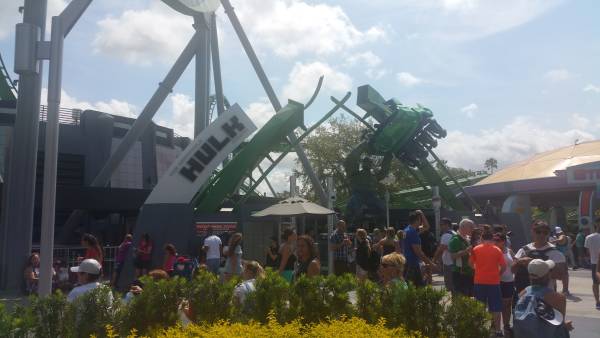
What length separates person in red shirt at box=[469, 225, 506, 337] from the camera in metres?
7.64

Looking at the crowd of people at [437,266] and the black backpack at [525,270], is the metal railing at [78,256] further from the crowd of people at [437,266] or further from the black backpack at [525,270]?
the black backpack at [525,270]

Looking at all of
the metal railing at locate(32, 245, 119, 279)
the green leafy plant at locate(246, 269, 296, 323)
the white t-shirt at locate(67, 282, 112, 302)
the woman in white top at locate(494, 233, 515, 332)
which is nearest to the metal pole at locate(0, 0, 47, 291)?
the metal railing at locate(32, 245, 119, 279)

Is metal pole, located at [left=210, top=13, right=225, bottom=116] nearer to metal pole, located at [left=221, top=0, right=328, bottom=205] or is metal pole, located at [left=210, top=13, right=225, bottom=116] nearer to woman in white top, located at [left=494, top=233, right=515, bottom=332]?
metal pole, located at [left=221, top=0, right=328, bottom=205]

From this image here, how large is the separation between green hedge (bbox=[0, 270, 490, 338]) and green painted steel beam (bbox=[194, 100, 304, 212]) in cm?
1065

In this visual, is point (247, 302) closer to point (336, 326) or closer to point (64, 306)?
point (336, 326)

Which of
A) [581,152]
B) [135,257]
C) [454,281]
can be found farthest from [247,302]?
[581,152]

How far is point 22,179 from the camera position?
13.8 m

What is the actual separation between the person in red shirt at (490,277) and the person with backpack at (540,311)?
2514mm

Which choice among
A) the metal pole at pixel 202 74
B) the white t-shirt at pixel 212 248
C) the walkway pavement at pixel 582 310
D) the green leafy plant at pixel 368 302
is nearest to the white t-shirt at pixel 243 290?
the green leafy plant at pixel 368 302

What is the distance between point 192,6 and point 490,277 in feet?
71.3

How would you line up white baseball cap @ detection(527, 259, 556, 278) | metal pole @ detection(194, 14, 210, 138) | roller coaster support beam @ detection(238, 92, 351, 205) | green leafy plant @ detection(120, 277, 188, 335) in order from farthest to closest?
metal pole @ detection(194, 14, 210, 138)
roller coaster support beam @ detection(238, 92, 351, 205)
green leafy plant @ detection(120, 277, 188, 335)
white baseball cap @ detection(527, 259, 556, 278)

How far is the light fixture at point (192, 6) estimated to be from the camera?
25672 millimetres

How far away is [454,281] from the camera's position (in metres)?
9.23

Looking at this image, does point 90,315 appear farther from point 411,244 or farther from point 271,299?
point 411,244
